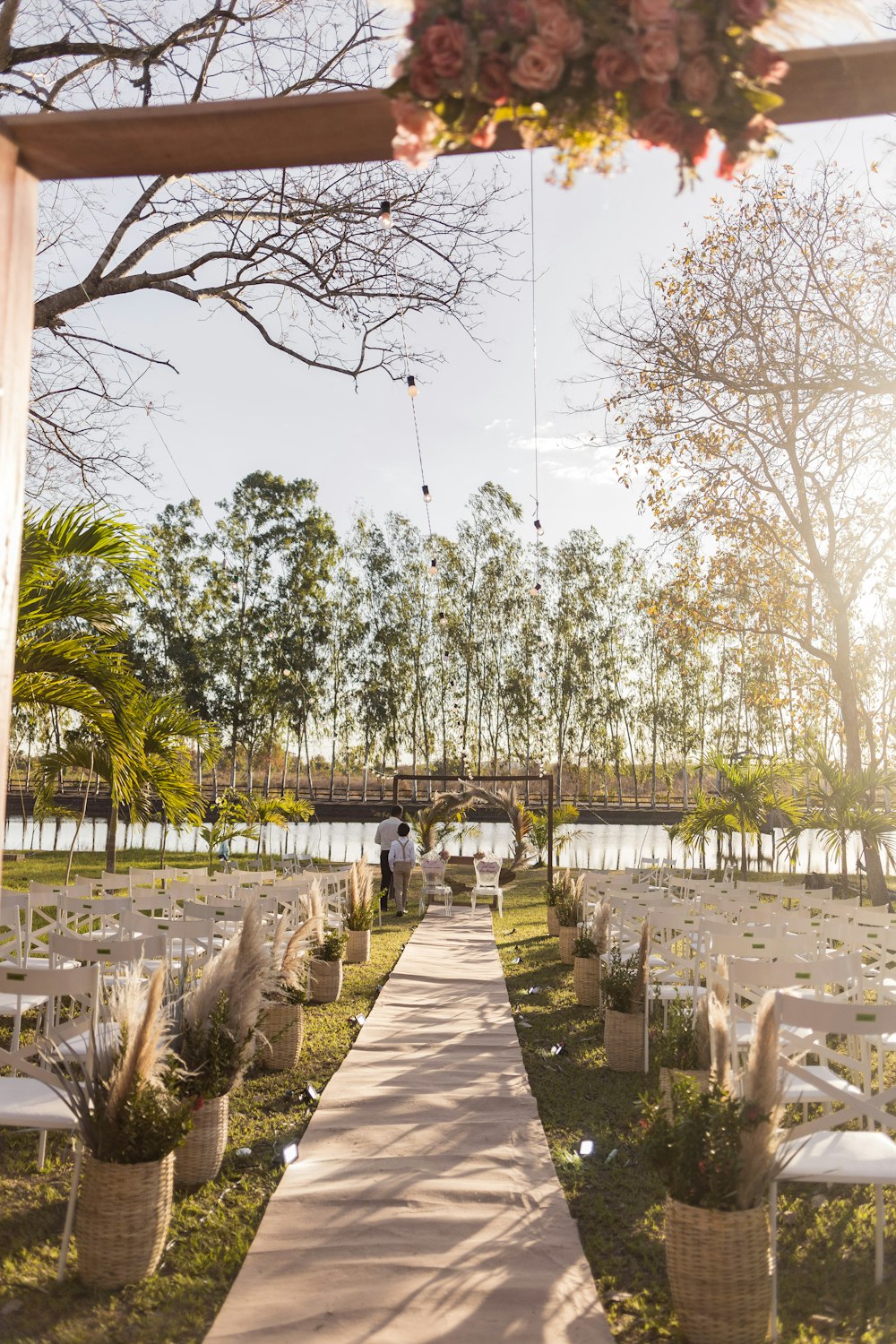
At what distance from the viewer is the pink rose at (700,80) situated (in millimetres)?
1542

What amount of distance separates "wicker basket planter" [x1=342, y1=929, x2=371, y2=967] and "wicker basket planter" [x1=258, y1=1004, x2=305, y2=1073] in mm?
3277

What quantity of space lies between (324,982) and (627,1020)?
7.71 ft

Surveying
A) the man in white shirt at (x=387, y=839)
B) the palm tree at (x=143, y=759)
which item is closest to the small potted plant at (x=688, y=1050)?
the palm tree at (x=143, y=759)

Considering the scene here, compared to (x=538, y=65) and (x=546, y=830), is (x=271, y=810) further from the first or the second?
(x=538, y=65)

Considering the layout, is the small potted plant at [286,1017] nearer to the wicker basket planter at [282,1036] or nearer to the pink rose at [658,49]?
the wicker basket planter at [282,1036]

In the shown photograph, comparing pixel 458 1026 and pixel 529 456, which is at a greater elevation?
pixel 529 456

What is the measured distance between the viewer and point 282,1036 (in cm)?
497

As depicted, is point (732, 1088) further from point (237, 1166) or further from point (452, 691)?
point (452, 691)

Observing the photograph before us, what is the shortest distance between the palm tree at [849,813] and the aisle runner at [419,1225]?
23.0 ft

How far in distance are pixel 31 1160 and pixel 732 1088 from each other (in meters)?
2.79

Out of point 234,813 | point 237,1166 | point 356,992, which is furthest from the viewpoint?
point 234,813

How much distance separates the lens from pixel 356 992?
7066mm

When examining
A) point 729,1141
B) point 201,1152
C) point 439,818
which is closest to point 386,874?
point 439,818

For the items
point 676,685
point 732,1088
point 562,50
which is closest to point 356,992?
point 732,1088
